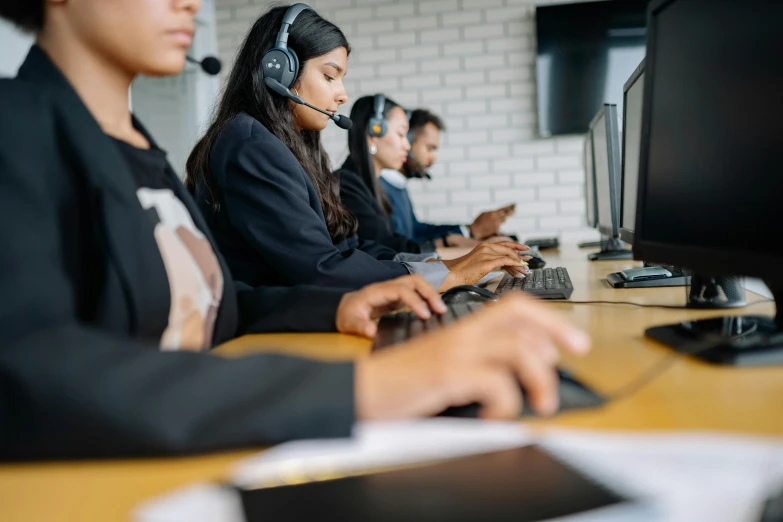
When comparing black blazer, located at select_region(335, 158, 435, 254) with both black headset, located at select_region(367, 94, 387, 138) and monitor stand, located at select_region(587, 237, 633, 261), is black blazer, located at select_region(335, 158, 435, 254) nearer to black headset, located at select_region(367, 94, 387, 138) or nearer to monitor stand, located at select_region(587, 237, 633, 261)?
black headset, located at select_region(367, 94, 387, 138)

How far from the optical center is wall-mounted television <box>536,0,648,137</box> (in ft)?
14.6

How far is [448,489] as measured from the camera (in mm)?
453

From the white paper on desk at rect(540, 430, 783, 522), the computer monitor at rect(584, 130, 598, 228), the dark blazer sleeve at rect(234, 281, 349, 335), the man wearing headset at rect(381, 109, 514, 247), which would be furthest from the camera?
the man wearing headset at rect(381, 109, 514, 247)

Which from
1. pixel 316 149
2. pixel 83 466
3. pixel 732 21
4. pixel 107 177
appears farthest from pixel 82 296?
pixel 316 149

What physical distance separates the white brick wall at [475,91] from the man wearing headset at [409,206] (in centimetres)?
26

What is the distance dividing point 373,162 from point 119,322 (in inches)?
102

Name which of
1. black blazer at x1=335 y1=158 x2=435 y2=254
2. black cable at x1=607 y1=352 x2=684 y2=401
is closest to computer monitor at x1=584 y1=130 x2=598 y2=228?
black blazer at x1=335 y1=158 x2=435 y2=254

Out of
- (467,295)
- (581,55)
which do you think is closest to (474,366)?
(467,295)

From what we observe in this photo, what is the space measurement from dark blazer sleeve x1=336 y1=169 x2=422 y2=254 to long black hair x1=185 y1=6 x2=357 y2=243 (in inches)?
43.7

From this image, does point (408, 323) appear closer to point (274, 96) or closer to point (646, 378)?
point (646, 378)

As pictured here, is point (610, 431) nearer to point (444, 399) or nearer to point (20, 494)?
point (444, 399)

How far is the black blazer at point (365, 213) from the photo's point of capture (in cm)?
304

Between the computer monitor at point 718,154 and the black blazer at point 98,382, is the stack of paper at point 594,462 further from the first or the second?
the computer monitor at point 718,154

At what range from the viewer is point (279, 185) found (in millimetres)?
1501
